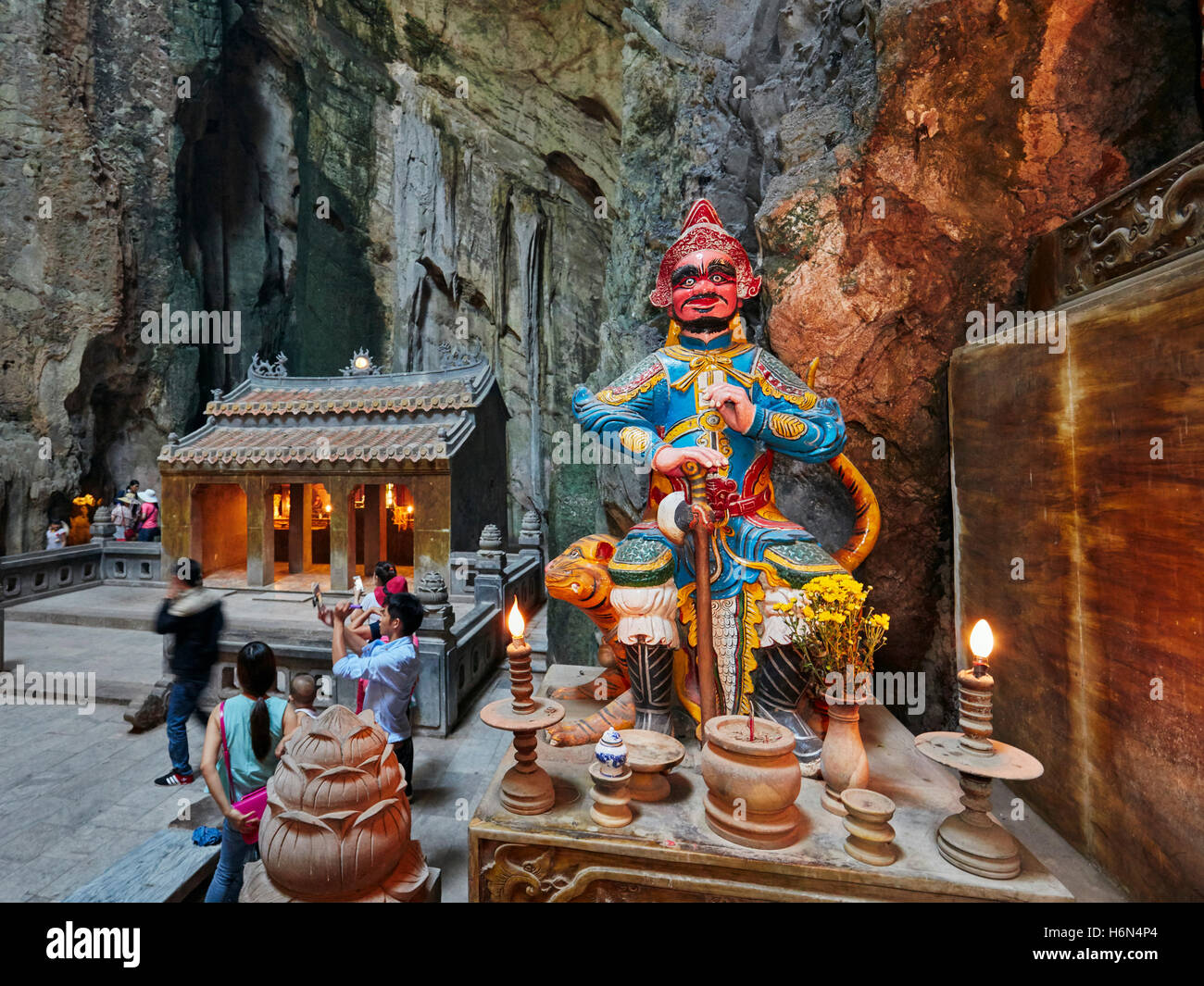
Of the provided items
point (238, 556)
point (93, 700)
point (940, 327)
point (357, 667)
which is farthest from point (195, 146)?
point (940, 327)

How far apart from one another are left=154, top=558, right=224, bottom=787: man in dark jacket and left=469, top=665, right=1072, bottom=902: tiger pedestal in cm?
319

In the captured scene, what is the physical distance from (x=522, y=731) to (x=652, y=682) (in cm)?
97

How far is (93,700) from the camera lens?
6.30 metres

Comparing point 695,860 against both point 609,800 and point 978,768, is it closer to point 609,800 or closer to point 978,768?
point 609,800

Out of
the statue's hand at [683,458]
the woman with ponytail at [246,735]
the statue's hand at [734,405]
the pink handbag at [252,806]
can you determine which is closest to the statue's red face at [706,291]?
the statue's hand at [734,405]

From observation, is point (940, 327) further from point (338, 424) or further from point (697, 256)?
point (338, 424)

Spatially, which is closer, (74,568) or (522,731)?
(522,731)

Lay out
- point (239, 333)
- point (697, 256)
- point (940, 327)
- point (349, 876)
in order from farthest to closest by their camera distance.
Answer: point (239, 333) → point (940, 327) → point (697, 256) → point (349, 876)

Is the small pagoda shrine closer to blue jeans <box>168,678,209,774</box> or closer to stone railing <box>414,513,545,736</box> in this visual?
stone railing <box>414,513,545,736</box>

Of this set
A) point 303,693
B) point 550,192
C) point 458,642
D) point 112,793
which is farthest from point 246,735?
point 550,192

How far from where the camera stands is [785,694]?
10.5 feet

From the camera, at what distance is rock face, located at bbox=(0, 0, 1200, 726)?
398 centimetres

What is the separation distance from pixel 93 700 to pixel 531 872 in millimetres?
6758
